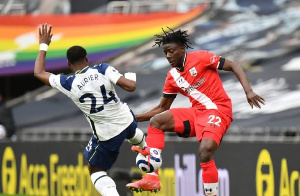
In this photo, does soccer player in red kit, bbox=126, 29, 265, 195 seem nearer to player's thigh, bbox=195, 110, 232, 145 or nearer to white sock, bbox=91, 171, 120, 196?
player's thigh, bbox=195, 110, 232, 145

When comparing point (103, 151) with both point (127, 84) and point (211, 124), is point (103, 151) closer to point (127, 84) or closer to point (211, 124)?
point (127, 84)

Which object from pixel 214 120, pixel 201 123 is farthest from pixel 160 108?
pixel 214 120

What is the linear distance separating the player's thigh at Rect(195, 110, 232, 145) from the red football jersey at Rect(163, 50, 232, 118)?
0.22 feet

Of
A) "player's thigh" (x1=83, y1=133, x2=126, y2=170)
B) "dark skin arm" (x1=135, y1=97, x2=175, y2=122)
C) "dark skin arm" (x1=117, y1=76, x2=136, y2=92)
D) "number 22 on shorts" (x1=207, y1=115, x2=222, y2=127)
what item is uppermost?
"dark skin arm" (x1=117, y1=76, x2=136, y2=92)

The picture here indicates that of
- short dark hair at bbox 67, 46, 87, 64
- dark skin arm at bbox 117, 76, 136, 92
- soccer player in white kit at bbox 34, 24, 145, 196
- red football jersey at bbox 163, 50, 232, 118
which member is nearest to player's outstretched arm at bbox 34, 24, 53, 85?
soccer player in white kit at bbox 34, 24, 145, 196

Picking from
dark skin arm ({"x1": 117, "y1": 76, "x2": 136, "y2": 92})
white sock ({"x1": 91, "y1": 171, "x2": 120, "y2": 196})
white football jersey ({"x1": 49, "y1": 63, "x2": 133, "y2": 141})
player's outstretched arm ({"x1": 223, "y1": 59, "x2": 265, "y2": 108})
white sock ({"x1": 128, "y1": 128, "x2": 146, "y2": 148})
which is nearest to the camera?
player's outstretched arm ({"x1": 223, "y1": 59, "x2": 265, "y2": 108})

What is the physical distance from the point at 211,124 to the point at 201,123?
139 millimetres

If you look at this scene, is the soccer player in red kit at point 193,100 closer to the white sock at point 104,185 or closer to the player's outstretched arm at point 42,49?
the white sock at point 104,185

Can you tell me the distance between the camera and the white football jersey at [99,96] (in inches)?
448

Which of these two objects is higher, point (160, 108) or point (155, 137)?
point (160, 108)

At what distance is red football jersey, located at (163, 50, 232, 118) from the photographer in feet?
37.2

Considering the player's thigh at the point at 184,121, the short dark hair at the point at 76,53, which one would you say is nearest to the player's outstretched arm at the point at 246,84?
the player's thigh at the point at 184,121

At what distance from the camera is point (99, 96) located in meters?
11.5

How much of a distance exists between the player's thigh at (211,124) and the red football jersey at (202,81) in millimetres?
66
